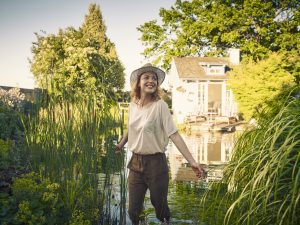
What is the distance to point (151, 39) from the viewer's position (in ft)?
102

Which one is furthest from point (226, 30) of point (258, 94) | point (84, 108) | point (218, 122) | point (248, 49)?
point (84, 108)

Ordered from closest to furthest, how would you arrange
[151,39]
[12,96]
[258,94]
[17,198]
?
[17,198]
[12,96]
[258,94]
[151,39]

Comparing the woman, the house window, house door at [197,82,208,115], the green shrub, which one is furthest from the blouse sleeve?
the house window

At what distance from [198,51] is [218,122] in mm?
11563

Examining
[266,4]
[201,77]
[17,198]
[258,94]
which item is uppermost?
[266,4]

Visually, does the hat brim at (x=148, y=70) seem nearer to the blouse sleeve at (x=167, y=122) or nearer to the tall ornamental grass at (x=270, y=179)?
the blouse sleeve at (x=167, y=122)

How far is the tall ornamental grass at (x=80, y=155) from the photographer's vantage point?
10.9 ft

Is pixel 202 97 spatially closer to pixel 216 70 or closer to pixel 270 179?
pixel 216 70

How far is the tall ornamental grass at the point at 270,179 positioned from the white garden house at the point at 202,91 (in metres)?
21.8

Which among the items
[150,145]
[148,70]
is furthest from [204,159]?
[150,145]

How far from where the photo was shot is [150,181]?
127 inches

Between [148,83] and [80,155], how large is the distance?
0.90 m

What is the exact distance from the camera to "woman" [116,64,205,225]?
319 cm

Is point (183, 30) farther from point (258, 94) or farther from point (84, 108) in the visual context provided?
point (84, 108)
